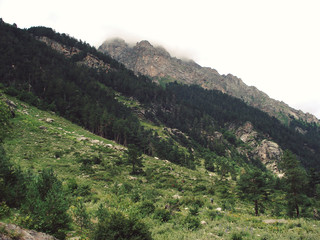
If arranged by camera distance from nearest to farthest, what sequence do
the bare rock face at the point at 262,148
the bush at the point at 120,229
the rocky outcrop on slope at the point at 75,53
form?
the bush at the point at 120,229 → the bare rock face at the point at 262,148 → the rocky outcrop on slope at the point at 75,53

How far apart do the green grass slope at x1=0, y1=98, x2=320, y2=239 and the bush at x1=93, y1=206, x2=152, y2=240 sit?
1245 mm

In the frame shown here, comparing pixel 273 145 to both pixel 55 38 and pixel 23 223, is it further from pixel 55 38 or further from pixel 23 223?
pixel 55 38

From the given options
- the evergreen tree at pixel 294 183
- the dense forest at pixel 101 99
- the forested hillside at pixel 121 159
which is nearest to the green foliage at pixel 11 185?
the forested hillside at pixel 121 159

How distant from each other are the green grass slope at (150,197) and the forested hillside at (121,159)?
15 cm

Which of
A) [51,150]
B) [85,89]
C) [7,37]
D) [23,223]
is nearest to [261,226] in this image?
[23,223]

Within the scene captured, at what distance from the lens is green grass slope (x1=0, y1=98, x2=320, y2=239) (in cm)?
985

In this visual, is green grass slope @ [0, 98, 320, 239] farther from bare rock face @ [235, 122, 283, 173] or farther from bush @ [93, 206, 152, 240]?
bare rock face @ [235, 122, 283, 173]

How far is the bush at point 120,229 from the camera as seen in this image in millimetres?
6320

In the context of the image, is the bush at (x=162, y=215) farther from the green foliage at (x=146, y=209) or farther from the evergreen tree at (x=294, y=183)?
the evergreen tree at (x=294, y=183)

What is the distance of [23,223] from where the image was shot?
6.46m

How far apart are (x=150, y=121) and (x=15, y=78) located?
7497 cm

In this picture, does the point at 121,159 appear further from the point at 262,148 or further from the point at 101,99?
the point at 262,148

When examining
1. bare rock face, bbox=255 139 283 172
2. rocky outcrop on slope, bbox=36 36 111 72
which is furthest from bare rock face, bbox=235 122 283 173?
rocky outcrop on slope, bbox=36 36 111 72

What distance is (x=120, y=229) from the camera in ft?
21.5
